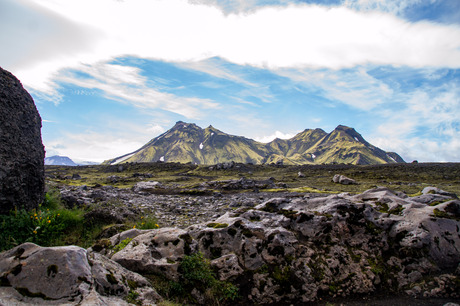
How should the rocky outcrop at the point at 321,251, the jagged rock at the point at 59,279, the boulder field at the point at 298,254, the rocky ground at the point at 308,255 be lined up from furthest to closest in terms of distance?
the rocky outcrop at the point at 321,251 < the rocky ground at the point at 308,255 < the boulder field at the point at 298,254 < the jagged rock at the point at 59,279

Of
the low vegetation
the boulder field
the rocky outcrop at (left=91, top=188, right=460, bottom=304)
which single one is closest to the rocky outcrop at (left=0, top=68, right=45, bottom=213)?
the low vegetation

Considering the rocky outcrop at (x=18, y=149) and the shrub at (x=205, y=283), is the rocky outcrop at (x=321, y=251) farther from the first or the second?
A: the rocky outcrop at (x=18, y=149)

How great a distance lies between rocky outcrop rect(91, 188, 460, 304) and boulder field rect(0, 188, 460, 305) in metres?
0.04

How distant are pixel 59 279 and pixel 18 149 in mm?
9136

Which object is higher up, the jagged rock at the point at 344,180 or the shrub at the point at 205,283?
the jagged rock at the point at 344,180

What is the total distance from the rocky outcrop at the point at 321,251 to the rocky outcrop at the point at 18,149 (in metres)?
5.96

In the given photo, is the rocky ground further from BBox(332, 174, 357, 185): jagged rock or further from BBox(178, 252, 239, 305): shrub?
BBox(332, 174, 357, 185): jagged rock

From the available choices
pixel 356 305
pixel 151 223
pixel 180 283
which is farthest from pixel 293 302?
pixel 151 223

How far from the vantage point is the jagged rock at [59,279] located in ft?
18.0

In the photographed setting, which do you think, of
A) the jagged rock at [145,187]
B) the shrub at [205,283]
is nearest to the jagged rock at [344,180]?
the jagged rock at [145,187]

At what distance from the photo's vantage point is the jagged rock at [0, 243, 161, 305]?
18.0ft

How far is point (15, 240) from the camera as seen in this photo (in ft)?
30.2

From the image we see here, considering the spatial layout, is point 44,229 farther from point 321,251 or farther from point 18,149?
point 321,251

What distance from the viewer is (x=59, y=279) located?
5895 mm
